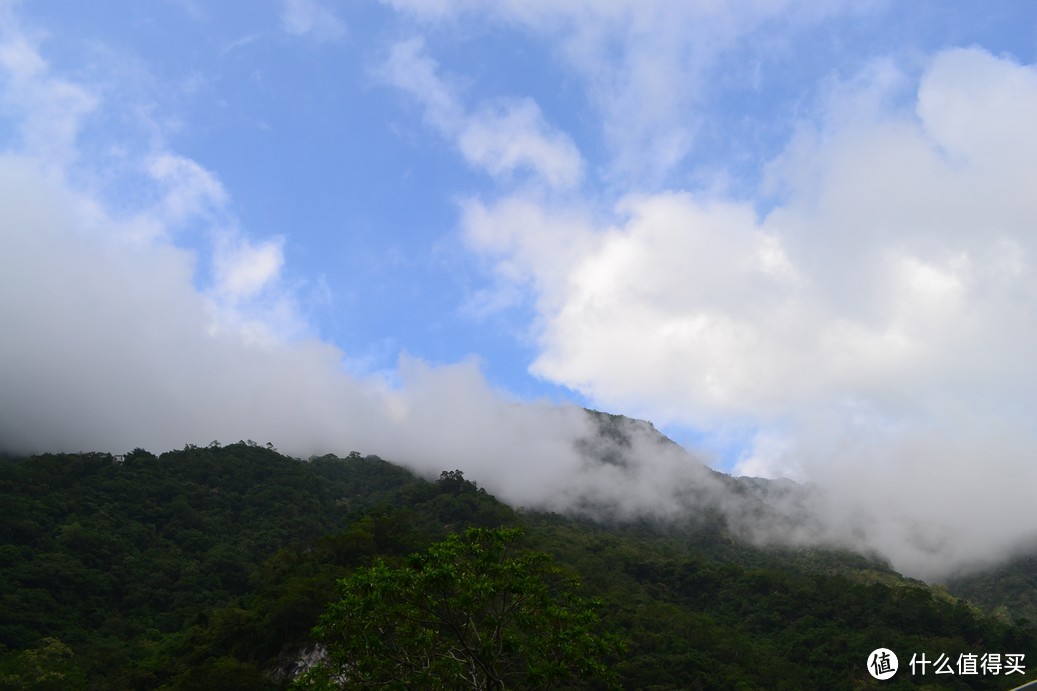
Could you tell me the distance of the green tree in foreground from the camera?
15.4 m

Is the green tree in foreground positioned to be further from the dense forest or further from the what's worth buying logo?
the what's worth buying logo

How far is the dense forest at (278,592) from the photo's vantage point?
3916cm

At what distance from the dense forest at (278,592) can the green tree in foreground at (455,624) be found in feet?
33.2

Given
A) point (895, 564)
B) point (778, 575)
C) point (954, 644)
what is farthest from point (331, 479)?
point (895, 564)

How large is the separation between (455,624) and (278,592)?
29670mm

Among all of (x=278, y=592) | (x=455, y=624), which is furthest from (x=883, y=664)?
(x=455, y=624)

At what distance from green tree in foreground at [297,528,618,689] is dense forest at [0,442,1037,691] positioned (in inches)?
398

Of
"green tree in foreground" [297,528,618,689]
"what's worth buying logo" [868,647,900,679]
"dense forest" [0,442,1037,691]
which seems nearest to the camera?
"green tree in foreground" [297,528,618,689]

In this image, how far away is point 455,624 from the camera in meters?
15.9

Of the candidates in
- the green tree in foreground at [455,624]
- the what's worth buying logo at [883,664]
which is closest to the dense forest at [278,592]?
the what's worth buying logo at [883,664]

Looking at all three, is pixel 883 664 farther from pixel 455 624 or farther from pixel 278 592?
pixel 455 624

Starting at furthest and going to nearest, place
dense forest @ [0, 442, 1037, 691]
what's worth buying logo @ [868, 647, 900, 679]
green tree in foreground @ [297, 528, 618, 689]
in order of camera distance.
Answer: what's worth buying logo @ [868, 647, 900, 679], dense forest @ [0, 442, 1037, 691], green tree in foreground @ [297, 528, 618, 689]

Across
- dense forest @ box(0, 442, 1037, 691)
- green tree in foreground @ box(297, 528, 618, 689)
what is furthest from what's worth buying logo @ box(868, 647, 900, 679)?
green tree in foreground @ box(297, 528, 618, 689)

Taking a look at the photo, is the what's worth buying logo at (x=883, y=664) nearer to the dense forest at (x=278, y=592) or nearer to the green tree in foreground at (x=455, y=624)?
the dense forest at (x=278, y=592)
